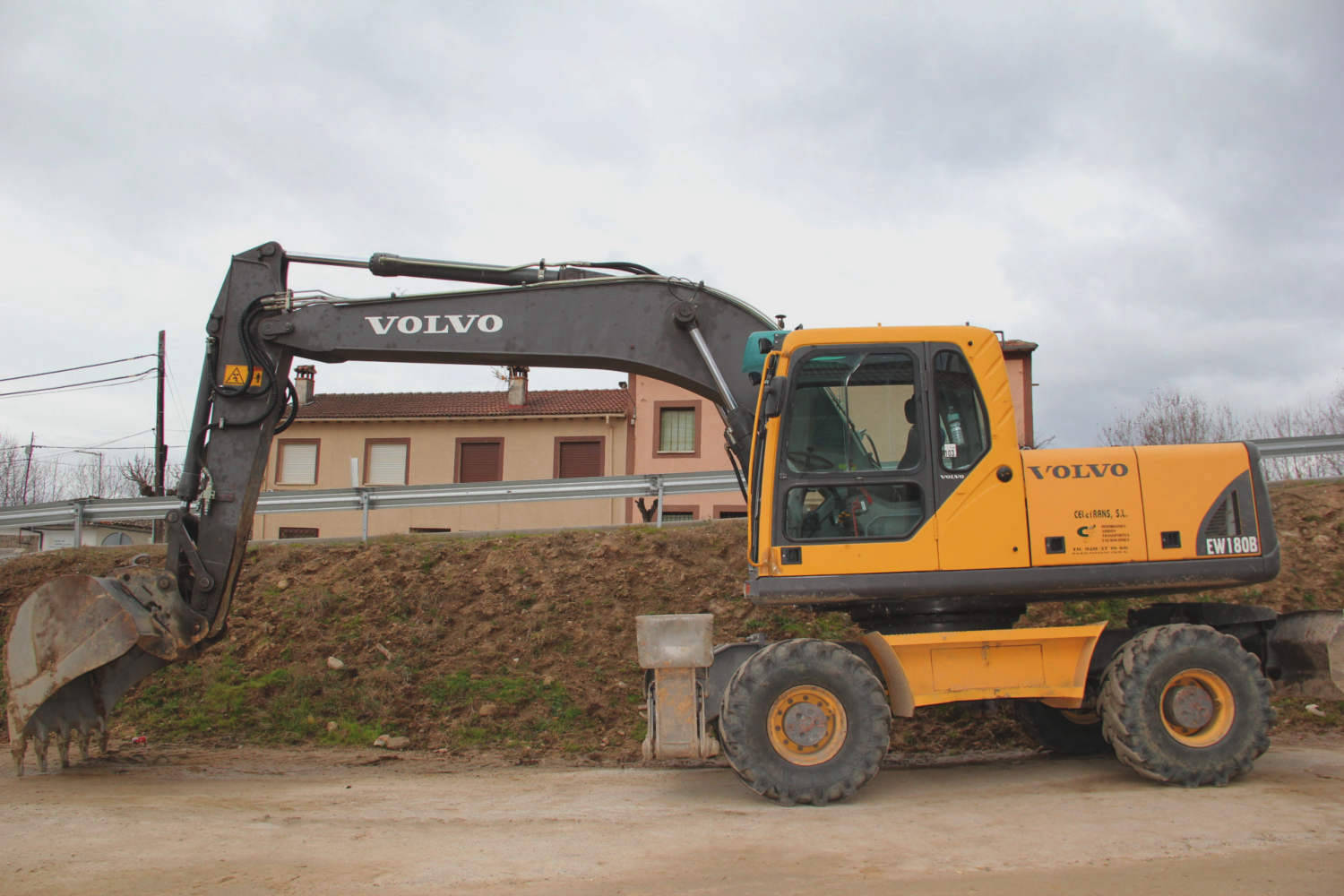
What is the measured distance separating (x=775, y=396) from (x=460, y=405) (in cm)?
2791

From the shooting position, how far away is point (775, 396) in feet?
21.2

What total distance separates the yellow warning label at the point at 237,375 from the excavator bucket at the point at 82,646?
1.64 meters

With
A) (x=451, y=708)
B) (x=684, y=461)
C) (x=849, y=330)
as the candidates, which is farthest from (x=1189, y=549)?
(x=684, y=461)

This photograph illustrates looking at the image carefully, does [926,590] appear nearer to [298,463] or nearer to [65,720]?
[65,720]

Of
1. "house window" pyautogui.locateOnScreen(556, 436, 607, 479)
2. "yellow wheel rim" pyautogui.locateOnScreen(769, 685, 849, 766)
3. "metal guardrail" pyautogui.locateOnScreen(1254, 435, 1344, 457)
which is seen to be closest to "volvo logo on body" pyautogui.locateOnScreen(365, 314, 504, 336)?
"yellow wheel rim" pyautogui.locateOnScreen(769, 685, 849, 766)

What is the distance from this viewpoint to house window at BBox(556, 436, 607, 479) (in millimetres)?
31344

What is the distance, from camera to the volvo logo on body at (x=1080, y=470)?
666 centimetres

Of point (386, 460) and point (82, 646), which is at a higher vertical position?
point (386, 460)

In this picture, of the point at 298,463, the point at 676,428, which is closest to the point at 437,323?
the point at 676,428

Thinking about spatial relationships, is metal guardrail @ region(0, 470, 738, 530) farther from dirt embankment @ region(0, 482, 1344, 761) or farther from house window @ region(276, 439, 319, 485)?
house window @ region(276, 439, 319, 485)

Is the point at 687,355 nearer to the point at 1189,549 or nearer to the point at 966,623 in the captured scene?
the point at 966,623

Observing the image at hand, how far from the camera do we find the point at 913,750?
29.3 ft

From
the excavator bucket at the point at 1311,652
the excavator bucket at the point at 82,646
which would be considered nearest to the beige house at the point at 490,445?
the excavator bucket at the point at 82,646

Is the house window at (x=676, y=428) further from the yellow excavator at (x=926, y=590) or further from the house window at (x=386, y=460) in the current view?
the yellow excavator at (x=926, y=590)
